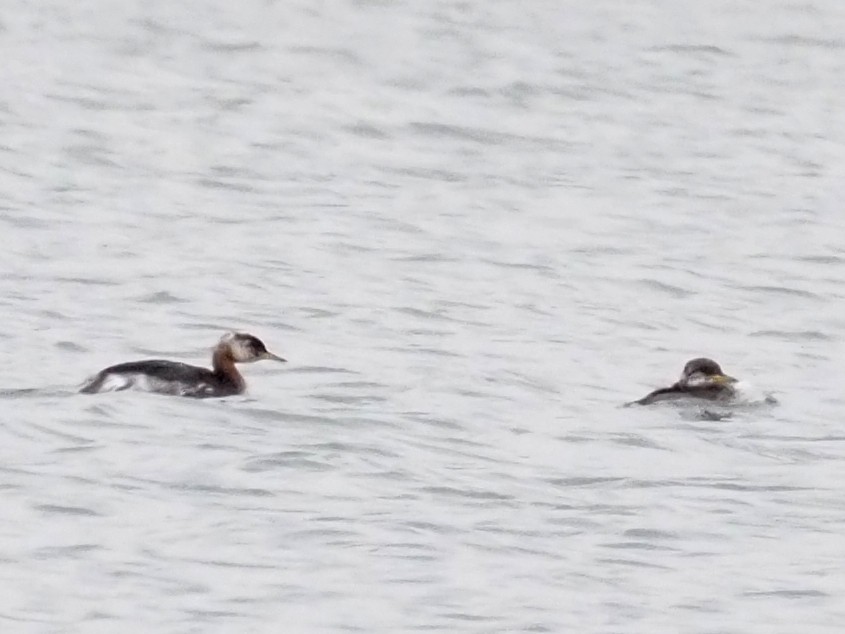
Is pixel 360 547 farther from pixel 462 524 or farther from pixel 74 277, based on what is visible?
pixel 74 277

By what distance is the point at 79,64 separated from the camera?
20234 mm

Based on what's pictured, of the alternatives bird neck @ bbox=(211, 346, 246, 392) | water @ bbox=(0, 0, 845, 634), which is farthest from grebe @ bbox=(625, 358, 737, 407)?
bird neck @ bbox=(211, 346, 246, 392)

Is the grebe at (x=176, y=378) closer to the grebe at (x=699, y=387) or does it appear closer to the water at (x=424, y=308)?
the water at (x=424, y=308)

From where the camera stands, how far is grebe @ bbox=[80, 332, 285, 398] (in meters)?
10.6

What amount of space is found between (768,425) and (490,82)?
10178 mm

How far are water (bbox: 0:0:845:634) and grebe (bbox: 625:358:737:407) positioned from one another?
14cm

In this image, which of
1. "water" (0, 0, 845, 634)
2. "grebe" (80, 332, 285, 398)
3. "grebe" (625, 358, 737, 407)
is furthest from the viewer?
"grebe" (625, 358, 737, 407)

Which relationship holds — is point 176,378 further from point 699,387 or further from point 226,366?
point 699,387

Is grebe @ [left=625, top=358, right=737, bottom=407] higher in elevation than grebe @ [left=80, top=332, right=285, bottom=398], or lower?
lower

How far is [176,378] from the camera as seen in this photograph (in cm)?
1071

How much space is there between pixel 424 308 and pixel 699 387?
98.7 inches

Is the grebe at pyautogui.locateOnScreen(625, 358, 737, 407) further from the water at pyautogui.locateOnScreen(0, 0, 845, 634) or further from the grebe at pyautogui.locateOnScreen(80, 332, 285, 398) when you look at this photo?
the grebe at pyautogui.locateOnScreen(80, 332, 285, 398)

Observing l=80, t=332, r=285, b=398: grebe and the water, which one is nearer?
the water

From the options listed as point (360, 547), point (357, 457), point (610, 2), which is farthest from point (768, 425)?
point (610, 2)
